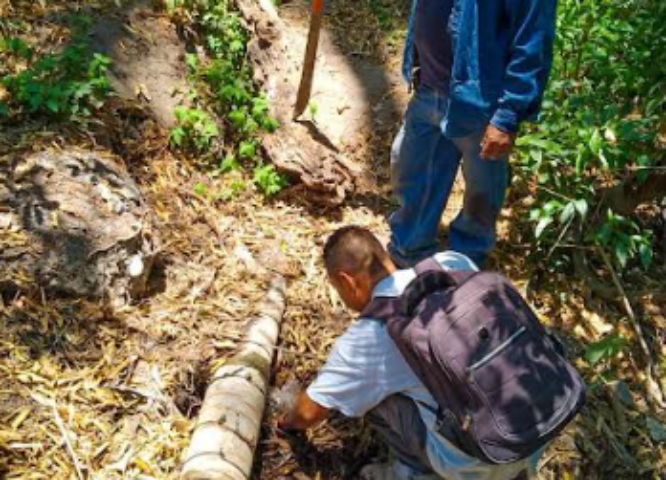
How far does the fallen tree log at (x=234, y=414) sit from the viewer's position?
2883 mm

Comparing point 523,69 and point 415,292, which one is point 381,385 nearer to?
point 415,292

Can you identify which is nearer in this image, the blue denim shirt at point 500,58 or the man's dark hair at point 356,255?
the man's dark hair at point 356,255

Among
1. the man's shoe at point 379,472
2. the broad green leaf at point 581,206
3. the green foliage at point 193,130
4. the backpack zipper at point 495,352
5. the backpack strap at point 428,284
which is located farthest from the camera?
the green foliage at point 193,130

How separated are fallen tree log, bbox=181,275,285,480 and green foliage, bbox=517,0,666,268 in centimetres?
Result: 156

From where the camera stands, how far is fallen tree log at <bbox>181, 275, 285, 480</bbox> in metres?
2.88

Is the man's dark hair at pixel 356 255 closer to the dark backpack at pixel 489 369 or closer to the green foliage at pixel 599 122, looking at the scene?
the dark backpack at pixel 489 369

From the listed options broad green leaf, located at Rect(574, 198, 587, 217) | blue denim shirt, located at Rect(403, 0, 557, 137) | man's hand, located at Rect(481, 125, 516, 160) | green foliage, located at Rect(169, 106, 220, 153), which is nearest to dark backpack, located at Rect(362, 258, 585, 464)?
man's hand, located at Rect(481, 125, 516, 160)

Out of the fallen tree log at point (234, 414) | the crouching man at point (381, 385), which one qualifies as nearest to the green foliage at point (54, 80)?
the fallen tree log at point (234, 414)

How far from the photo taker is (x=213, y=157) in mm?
4613

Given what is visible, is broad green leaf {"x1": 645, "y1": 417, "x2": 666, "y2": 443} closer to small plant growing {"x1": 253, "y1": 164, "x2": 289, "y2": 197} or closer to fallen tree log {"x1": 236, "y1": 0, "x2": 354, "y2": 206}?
fallen tree log {"x1": 236, "y1": 0, "x2": 354, "y2": 206}

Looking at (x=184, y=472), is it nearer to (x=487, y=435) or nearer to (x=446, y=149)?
(x=487, y=435)

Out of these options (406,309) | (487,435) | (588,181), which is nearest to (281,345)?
(406,309)

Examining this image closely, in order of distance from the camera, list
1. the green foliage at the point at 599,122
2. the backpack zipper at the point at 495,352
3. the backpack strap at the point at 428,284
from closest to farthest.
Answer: the backpack zipper at the point at 495,352, the backpack strap at the point at 428,284, the green foliage at the point at 599,122

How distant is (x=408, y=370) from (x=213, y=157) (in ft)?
7.49
